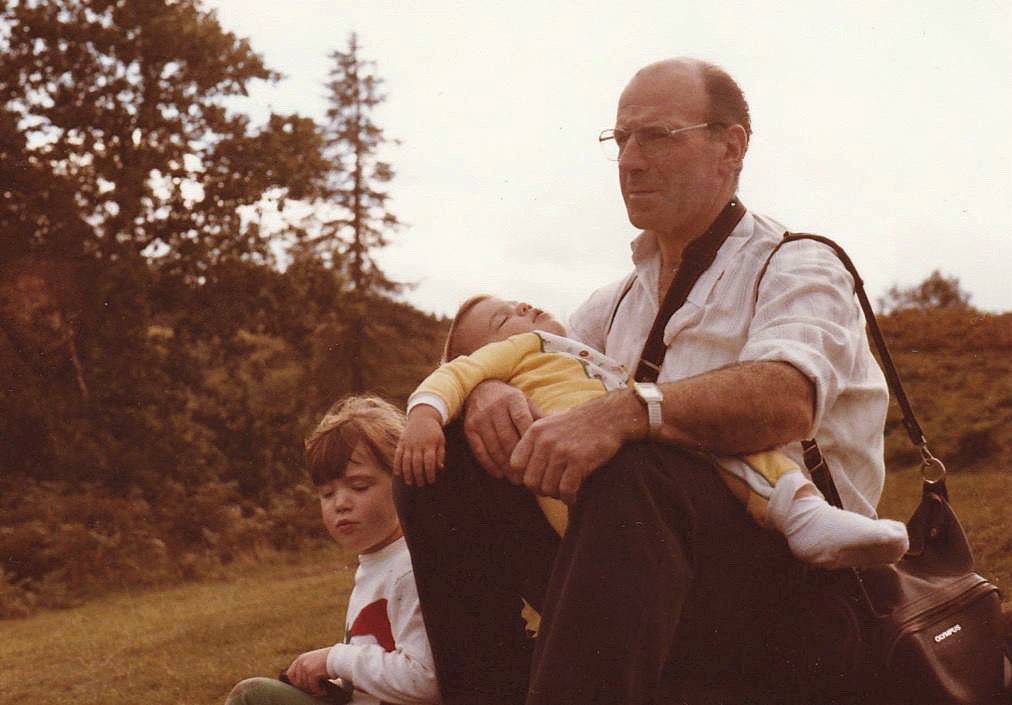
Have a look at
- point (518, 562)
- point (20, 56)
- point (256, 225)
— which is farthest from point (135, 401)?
point (518, 562)

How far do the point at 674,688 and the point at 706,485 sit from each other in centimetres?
43

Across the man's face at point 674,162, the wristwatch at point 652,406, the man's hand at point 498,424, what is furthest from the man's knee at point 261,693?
the man's face at point 674,162

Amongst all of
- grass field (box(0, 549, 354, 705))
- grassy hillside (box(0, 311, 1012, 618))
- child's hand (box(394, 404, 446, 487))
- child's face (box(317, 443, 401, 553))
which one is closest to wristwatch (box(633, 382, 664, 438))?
child's hand (box(394, 404, 446, 487))

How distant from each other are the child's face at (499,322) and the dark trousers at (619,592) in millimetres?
597

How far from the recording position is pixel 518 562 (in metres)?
3.12

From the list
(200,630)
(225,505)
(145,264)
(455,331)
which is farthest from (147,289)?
(455,331)

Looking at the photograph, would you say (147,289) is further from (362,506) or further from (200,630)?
(362,506)

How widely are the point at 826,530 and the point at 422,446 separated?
98cm

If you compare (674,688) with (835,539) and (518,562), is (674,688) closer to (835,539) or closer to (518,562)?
(835,539)

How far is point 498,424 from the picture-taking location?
9.36ft

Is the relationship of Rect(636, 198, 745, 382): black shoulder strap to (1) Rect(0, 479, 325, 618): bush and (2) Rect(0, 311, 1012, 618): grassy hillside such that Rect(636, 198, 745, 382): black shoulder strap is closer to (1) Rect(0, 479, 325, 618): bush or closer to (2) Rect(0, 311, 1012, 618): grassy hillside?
(2) Rect(0, 311, 1012, 618): grassy hillside

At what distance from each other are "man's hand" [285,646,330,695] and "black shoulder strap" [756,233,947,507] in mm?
1474

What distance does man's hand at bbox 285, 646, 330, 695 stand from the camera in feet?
10.9

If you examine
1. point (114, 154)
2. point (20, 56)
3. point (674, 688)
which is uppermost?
point (20, 56)
